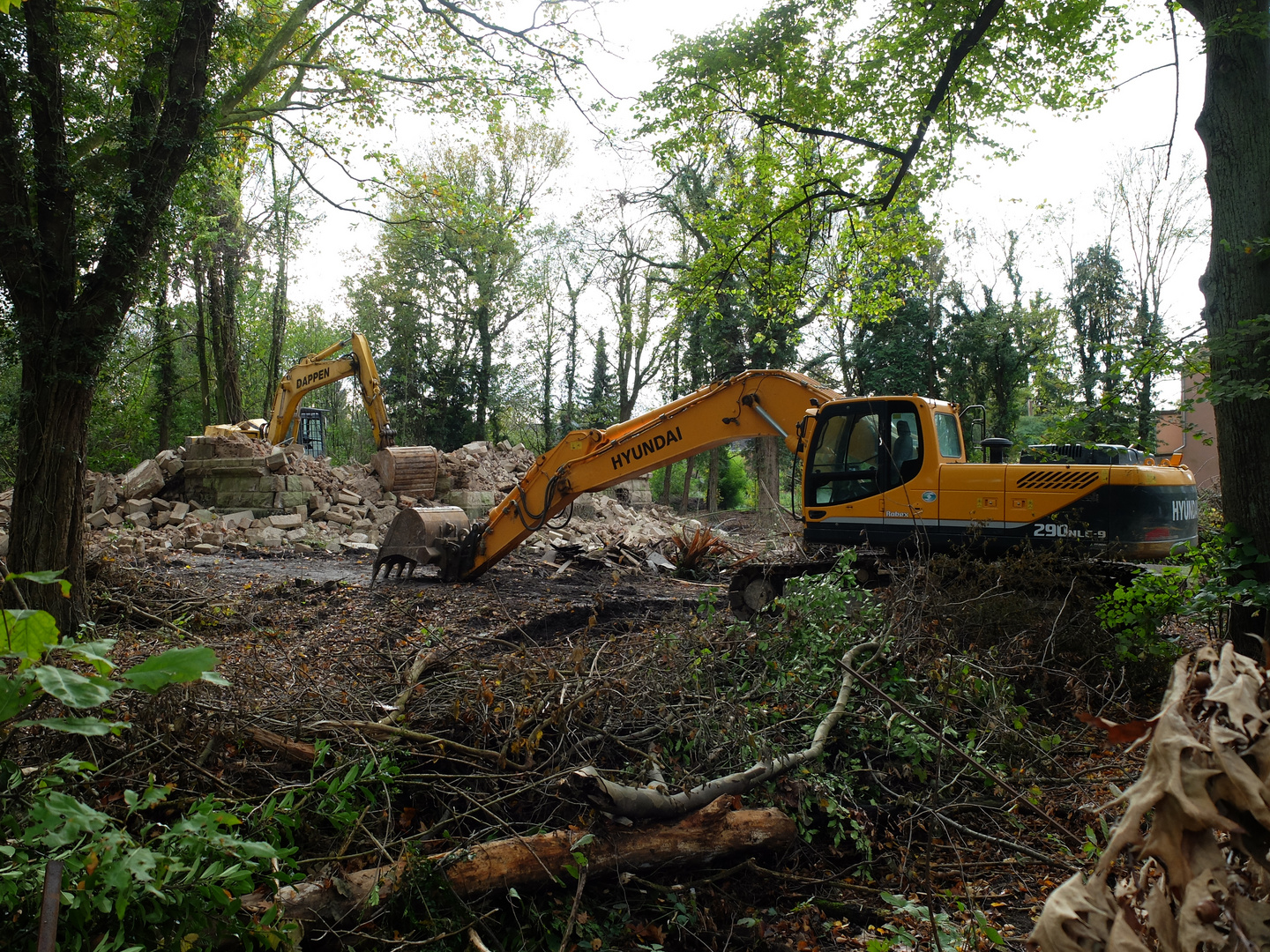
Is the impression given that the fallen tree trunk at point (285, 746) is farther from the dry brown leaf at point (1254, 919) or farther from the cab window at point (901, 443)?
the cab window at point (901, 443)

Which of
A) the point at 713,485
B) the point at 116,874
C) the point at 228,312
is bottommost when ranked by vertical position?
the point at 116,874

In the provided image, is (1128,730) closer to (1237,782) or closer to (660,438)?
(1237,782)

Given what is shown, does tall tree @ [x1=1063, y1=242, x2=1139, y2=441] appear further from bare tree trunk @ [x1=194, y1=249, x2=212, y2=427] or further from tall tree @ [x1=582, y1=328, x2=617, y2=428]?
bare tree trunk @ [x1=194, y1=249, x2=212, y2=427]

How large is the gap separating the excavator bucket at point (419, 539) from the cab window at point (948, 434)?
5.78m

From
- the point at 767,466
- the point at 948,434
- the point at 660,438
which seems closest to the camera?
the point at 948,434

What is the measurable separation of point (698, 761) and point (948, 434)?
4.78 m

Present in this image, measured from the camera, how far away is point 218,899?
2215 millimetres

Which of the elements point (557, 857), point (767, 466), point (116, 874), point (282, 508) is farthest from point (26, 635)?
point (767, 466)

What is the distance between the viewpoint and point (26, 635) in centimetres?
→ 140

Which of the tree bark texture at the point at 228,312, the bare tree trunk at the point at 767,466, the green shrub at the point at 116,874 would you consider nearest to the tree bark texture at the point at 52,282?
the green shrub at the point at 116,874

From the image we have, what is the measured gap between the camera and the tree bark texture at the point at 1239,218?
A: 4.88 m

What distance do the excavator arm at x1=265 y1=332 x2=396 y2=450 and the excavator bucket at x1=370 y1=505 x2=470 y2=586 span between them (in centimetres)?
679

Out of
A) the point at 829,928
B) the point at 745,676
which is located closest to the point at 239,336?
the point at 745,676

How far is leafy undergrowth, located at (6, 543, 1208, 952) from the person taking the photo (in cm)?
290
